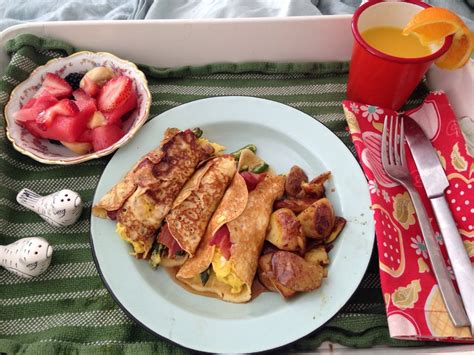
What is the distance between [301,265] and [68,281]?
1.78 ft

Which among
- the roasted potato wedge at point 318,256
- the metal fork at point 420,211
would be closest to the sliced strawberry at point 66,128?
the roasted potato wedge at point 318,256

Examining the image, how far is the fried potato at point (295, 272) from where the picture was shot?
0.94m

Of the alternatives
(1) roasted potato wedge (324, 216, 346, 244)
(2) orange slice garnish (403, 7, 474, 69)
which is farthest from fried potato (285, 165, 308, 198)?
(2) orange slice garnish (403, 7, 474, 69)

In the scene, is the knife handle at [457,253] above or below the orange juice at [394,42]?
below

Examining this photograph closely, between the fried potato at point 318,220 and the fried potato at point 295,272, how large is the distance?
8 cm

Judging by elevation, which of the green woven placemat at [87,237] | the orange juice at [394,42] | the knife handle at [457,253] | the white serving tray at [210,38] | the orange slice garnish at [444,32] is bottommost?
the green woven placemat at [87,237]

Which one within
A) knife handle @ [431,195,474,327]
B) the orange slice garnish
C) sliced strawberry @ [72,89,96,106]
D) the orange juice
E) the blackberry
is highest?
the orange slice garnish

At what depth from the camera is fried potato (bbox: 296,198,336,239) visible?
3.37 feet

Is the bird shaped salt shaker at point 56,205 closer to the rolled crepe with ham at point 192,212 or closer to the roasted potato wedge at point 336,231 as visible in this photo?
the rolled crepe with ham at point 192,212

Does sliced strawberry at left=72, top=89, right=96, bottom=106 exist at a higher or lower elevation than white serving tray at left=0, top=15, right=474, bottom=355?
lower

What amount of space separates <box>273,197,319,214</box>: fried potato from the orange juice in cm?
48

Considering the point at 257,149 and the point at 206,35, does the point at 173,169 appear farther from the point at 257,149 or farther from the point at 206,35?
the point at 206,35

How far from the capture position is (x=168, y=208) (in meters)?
1.09

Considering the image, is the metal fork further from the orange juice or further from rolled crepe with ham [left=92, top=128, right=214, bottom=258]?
rolled crepe with ham [left=92, top=128, right=214, bottom=258]
